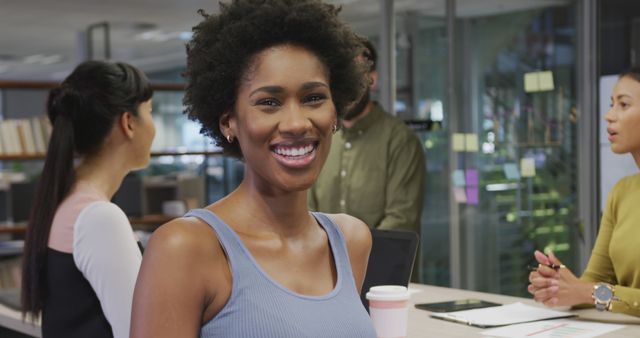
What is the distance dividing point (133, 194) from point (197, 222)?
5767 mm

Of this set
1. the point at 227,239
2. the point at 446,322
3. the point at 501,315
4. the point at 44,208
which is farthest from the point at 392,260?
the point at 227,239

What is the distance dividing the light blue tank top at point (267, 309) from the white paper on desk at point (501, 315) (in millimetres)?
1000

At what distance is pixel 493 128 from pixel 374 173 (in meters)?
2.13

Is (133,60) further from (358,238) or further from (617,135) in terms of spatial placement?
(358,238)

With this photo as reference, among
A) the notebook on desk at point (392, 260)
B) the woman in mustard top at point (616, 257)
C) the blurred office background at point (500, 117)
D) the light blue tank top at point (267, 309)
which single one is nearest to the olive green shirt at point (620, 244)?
the woman in mustard top at point (616, 257)

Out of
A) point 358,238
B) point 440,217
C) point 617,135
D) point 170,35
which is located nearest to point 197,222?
point 358,238

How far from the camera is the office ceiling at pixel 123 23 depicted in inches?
228

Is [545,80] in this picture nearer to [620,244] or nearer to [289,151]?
[620,244]

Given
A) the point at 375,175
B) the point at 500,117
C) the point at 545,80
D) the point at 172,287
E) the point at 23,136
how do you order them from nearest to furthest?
the point at 172,287 → the point at 375,175 → the point at 545,80 → the point at 500,117 → the point at 23,136

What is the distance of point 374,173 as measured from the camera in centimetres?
354

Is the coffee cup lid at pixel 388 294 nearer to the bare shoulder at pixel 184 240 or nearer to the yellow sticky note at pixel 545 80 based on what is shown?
the bare shoulder at pixel 184 240

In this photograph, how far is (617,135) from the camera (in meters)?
2.66

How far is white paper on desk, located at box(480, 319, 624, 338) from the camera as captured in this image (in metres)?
2.13

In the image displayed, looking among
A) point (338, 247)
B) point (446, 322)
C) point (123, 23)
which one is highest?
point (123, 23)
